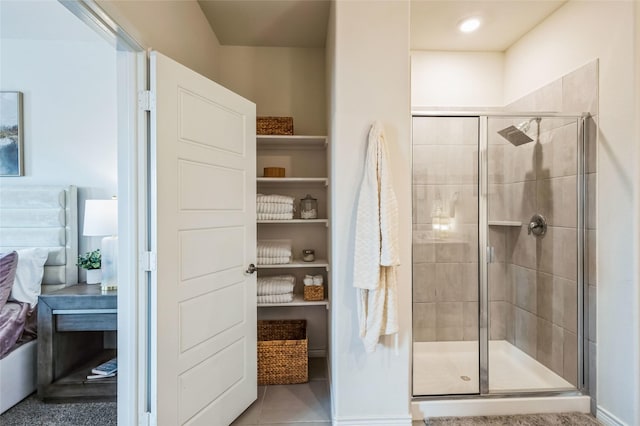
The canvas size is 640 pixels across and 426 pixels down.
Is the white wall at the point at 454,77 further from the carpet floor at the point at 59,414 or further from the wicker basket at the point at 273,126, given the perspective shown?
the carpet floor at the point at 59,414

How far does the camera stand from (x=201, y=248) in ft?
5.23

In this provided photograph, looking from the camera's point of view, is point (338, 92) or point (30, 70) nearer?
point (338, 92)

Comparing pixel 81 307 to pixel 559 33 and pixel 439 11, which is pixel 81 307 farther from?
pixel 559 33

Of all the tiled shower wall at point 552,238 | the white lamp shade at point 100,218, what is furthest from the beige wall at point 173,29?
the tiled shower wall at point 552,238

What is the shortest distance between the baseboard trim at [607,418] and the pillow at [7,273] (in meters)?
3.98

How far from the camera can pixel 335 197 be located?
167 cm

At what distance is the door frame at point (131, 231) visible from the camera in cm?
138

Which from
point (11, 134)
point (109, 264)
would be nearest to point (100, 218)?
point (109, 264)

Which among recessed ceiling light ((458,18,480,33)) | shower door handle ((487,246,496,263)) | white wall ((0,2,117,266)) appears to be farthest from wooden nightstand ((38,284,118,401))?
recessed ceiling light ((458,18,480,33))

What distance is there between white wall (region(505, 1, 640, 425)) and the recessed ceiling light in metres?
0.60

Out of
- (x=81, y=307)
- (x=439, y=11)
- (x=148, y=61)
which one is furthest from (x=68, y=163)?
(x=439, y=11)

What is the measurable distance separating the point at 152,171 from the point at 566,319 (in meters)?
2.77

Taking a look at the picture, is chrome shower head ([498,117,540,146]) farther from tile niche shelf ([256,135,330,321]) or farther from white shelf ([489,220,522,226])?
tile niche shelf ([256,135,330,321])

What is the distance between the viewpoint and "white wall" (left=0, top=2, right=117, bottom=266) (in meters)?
2.29
